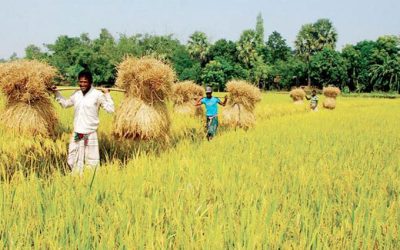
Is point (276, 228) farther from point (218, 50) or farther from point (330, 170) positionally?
point (218, 50)

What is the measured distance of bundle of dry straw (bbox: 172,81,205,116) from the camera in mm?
11188

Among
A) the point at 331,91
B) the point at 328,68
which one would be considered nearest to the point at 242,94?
the point at 331,91

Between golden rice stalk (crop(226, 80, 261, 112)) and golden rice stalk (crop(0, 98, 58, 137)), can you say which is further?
golden rice stalk (crop(226, 80, 261, 112))

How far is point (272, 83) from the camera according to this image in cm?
5938

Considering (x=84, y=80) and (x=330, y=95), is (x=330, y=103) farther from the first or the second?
(x=84, y=80)

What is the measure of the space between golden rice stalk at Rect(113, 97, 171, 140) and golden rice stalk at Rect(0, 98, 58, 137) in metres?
1.04

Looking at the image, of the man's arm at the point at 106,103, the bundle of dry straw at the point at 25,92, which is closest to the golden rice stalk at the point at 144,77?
the man's arm at the point at 106,103

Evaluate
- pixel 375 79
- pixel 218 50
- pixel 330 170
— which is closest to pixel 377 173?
pixel 330 170

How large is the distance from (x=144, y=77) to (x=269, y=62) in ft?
190

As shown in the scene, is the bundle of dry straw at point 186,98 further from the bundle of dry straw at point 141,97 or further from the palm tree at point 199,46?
the palm tree at point 199,46

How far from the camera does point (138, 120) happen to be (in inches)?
213

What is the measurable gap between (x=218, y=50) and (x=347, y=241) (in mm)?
57929

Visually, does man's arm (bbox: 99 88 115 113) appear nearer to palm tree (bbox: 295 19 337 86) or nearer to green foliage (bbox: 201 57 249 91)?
green foliage (bbox: 201 57 249 91)

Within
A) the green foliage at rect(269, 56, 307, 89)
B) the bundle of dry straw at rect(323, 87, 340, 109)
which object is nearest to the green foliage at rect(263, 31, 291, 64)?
the green foliage at rect(269, 56, 307, 89)
